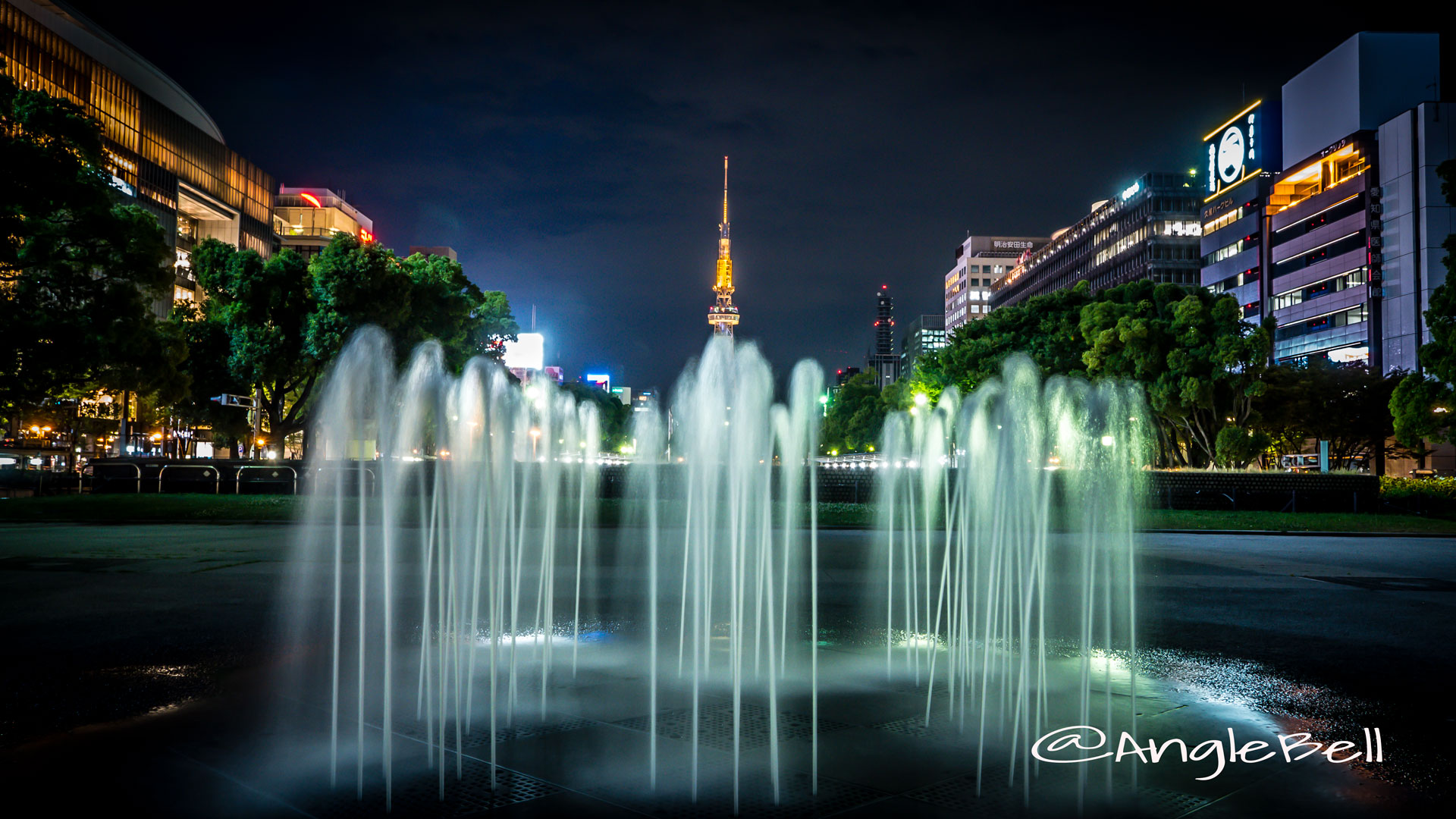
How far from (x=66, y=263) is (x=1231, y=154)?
291 ft

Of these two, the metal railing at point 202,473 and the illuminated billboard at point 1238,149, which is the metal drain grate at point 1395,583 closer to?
the metal railing at point 202,473

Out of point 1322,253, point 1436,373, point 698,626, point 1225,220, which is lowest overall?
point 698,626

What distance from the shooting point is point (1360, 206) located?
68688 mm

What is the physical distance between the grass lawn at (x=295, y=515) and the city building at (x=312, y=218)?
286ft

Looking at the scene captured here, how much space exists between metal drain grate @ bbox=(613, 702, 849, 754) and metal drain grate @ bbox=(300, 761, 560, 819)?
1184mm

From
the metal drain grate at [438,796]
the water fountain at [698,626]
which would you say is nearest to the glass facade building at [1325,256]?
the water fountain at [698,626]

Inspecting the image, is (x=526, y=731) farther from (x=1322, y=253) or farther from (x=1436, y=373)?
(x=1322, y=253)

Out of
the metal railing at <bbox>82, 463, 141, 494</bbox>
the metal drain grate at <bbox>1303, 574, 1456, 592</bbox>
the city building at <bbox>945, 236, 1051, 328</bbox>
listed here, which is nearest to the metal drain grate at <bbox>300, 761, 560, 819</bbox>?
the metal drain grate at <bbox>1303, 574, 1456, 592</bbox>

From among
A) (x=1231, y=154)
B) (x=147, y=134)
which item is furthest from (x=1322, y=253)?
(x=147, y=134)

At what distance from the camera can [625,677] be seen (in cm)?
755

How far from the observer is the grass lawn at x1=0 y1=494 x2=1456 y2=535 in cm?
2308

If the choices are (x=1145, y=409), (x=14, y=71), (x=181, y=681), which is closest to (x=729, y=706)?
(x=181, y=681)

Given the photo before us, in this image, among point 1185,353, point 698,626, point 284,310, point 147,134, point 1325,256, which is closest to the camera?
point 698,626

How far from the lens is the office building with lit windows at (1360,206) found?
2512 inches
